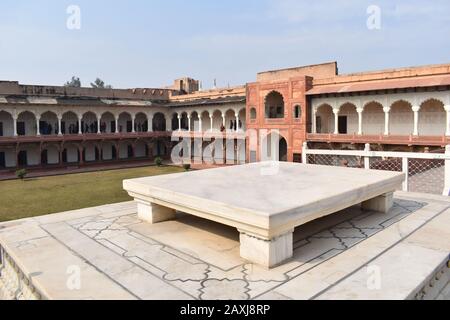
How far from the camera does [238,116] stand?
99.4 ft

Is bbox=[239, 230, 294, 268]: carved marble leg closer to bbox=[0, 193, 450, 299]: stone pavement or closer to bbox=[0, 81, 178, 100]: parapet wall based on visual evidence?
bbox=[0, 193, 450, 299]: stone pavement

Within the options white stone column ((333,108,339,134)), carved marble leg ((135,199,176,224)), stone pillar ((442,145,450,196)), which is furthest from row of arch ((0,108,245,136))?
carved marble leg ((135,199,176,224))

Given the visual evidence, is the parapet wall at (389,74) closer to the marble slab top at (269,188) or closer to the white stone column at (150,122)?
the marble slab top at (269,188)

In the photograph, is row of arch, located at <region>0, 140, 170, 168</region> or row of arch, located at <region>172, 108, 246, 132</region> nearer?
row of arch, located at <region>0, 140, 170, 168</region>

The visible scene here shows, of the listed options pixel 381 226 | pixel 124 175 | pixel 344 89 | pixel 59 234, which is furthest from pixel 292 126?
pixel 59 234

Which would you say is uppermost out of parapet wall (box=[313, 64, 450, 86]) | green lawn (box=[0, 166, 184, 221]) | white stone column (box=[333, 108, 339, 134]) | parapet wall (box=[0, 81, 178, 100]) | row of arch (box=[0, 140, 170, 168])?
parapet wall (box=[0, 81, 178, 100])

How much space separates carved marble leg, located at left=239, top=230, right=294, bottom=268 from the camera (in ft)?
21.7

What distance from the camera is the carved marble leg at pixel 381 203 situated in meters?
10.5

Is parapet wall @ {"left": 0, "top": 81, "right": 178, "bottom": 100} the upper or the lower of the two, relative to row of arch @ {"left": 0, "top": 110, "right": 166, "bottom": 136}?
upper

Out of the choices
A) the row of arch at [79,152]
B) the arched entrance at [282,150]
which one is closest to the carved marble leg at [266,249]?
the arched entrance at [282,150]

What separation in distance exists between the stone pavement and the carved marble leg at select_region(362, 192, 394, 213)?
0.26 metres

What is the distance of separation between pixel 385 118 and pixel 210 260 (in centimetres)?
1741

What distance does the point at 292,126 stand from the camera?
2455 cm

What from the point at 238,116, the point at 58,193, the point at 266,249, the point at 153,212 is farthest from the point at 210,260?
the point at 238,116
